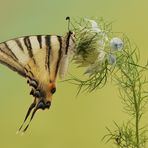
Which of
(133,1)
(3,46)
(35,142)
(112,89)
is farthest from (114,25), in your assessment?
(3,46)

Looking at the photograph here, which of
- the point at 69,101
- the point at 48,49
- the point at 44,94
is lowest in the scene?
the point at 44,94

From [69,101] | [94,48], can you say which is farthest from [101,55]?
[69,101]

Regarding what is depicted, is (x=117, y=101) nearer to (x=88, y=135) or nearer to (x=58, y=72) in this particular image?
(x=88, y=135)

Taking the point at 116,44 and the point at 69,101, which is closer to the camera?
the point at 116,44

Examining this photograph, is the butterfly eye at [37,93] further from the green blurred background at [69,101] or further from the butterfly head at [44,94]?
the green blurred background at [69,101]

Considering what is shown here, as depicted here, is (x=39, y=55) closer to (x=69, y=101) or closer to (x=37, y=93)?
(x=37, y=93)

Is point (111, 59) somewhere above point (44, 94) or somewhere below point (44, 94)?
above
